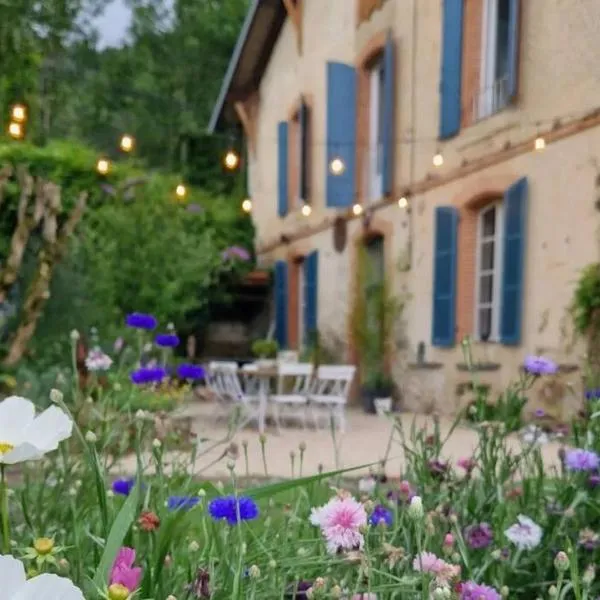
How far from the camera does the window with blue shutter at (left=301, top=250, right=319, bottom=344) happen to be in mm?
6664

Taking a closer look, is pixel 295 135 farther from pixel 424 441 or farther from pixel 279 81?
pixel 424 441

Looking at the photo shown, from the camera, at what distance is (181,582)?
33.7 inches

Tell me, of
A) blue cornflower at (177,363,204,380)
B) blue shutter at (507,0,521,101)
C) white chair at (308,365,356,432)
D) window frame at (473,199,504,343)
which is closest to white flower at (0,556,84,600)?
blue cornflower at (177,363,204,380)

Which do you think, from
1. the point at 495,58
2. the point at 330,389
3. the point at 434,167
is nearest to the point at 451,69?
the point at 495,58

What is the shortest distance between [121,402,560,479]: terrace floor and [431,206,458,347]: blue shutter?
2.61 feet

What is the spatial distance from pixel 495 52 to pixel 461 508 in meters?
1.45

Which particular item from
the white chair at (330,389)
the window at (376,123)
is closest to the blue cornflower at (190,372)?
the white chair at (330,389)

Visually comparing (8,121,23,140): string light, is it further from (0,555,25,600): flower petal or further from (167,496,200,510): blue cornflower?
(0,555,25,600): flower petal

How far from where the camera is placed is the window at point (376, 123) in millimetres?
4989

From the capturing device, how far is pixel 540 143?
2232 millimetres

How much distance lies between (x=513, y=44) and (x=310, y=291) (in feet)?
17.6

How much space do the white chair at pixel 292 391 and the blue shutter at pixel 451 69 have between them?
6.22ft

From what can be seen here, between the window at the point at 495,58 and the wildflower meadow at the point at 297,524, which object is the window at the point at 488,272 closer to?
the window at the point at 495,58

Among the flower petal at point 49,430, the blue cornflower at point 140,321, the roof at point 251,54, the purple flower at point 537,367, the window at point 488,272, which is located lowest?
the flower petal at point 49,430
